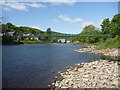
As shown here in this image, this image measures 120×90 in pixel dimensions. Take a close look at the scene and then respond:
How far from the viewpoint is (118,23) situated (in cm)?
3900

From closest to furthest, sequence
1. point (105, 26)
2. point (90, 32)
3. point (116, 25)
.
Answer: point (116, 25) → point (105, 26) → point (90, 32)

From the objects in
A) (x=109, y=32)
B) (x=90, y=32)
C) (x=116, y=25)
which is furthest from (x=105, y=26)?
(x=90, y=32)

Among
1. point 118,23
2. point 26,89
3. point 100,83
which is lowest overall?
point 26,89

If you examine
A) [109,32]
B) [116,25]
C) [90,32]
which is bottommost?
[109,32]

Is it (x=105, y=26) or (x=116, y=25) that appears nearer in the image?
(x=116, y=25)

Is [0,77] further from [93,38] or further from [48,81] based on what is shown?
[93,38]

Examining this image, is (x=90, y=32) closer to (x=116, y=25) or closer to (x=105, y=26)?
(x=105, y=26)

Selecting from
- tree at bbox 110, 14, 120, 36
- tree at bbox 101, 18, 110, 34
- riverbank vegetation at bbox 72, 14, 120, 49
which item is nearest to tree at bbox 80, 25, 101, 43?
riverbank vegetation at bbox 72, 14, 120, 49

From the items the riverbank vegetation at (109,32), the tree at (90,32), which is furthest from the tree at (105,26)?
the tree at (90,32)

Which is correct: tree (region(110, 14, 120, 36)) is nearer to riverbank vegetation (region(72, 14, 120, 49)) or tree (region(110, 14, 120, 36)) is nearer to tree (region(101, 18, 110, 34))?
riverbank vegetation (region(72, 14, 120, 49))

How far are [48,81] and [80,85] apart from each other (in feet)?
8.71


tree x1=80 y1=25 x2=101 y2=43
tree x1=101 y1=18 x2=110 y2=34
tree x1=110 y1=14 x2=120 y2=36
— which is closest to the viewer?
tree x1=110 y1=14 x2=120 y2=36

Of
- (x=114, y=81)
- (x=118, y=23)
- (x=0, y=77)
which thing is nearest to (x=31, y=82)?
(x=0, y=77)

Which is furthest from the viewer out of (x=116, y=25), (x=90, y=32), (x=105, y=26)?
(x=90, y=32)
